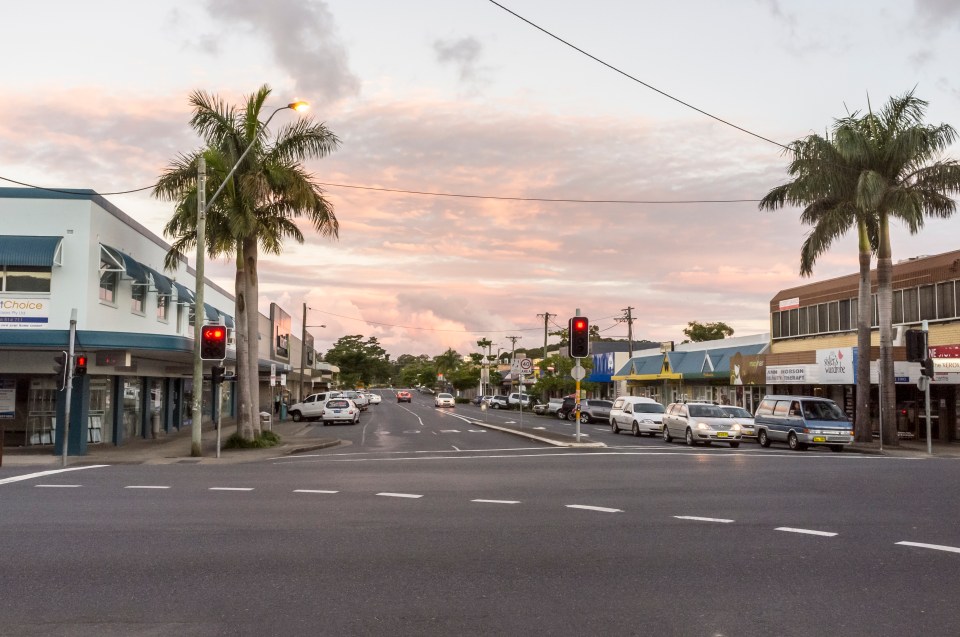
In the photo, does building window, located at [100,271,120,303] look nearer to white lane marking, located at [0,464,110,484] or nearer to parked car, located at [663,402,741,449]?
white lane marking, located at [0,464,110,484]

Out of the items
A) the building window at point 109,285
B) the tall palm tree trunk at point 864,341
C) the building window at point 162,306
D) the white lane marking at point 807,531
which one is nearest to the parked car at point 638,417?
the tall palm tree trunk at point 864,341

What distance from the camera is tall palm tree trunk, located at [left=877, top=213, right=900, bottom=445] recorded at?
107 ft

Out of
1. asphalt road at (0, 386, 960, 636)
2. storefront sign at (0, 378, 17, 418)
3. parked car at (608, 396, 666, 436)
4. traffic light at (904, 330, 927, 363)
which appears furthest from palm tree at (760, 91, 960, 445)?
storefront sign at (0, 378, 17, 418)

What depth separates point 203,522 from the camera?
11836 mm

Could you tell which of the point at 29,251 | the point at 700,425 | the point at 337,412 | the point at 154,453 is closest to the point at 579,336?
the point at 700,425

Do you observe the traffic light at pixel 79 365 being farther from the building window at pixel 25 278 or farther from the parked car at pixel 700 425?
the parked car at pixel 700 425

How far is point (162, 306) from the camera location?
36.5 metres

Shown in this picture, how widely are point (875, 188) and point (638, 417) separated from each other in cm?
1405

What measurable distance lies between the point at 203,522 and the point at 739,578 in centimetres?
699

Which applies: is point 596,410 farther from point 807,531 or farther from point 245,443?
point 807,531

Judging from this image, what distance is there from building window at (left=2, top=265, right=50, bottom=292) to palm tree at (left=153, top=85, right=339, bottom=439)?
413cm

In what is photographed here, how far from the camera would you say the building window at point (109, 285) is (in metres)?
28.2

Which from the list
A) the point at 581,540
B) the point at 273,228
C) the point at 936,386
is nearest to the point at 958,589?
the point at 581,540

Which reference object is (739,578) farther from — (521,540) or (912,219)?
(912,219)
